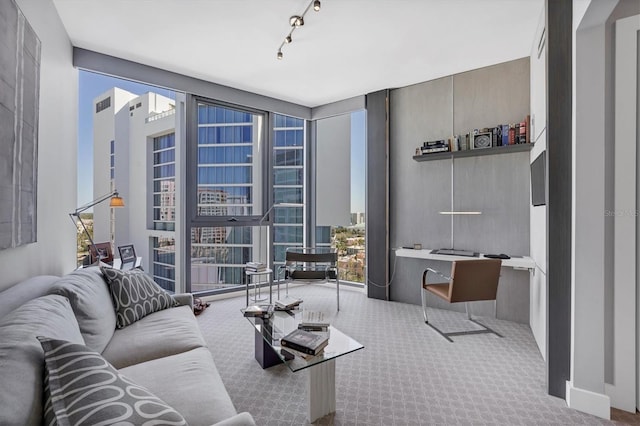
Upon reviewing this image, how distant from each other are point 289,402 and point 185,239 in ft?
9.04

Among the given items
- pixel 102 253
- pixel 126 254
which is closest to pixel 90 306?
pixel 102 253

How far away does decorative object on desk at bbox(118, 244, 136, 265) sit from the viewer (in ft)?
11.1

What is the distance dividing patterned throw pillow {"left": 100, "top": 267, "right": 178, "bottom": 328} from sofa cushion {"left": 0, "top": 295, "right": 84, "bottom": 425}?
788mm

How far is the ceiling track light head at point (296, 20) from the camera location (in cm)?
271

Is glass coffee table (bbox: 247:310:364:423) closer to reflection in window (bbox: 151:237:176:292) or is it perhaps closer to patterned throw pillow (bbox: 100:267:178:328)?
patterned throw pillow (bbox: 100:267:178:328)

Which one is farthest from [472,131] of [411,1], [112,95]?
[112,95]

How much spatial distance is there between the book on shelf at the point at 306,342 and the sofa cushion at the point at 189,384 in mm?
447

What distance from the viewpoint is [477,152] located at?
362cm

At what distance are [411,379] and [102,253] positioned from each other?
3033 mm

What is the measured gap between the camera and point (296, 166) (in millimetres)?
5273

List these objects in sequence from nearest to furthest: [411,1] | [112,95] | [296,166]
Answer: [411,1], [112,95], [296,166]

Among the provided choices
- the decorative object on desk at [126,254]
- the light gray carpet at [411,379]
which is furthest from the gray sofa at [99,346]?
the decorative object on desk at [126,254]

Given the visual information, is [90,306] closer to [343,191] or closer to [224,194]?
[224,194]

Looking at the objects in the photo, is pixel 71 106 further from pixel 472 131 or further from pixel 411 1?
pixel 472 131
